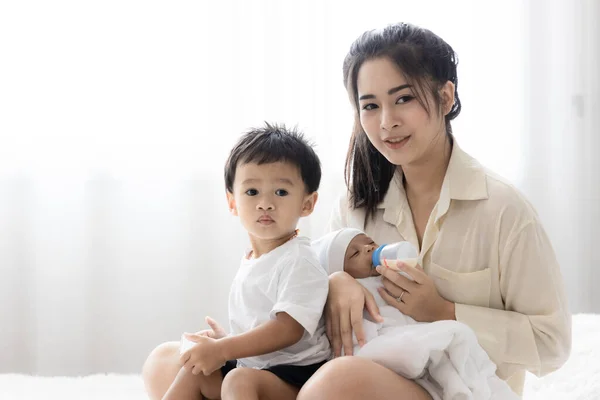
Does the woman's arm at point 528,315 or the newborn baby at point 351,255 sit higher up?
the newborn baby at point 351,255

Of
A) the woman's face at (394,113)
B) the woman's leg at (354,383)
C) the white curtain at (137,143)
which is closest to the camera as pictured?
the woman's leg at (354,383)

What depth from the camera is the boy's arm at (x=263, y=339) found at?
129 centimetres

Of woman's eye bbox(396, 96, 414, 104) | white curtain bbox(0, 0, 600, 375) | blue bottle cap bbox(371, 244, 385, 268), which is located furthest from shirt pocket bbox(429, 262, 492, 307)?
white curtain bbox(0, 0, 600, 375)

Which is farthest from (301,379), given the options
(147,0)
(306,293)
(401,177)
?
(147,0)

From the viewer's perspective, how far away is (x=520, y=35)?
288 centimetres

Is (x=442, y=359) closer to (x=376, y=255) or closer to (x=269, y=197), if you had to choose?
(x=376, y=255)

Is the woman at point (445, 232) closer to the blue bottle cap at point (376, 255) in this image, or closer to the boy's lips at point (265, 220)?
the blue bottle cap at point (376, 255)

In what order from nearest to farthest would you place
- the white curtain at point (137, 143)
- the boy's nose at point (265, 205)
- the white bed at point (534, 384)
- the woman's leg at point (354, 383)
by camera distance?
the woman's leg at point (354, 383), the boy's nose at point (265, 205), the white bed at point (534, 384), the white curtain at point (137, 143)

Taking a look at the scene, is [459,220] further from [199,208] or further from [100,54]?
[100,54]

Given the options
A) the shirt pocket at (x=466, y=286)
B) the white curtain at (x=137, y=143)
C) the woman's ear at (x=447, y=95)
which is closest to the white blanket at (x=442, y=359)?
the shirt pocket at (x=466, y=286)

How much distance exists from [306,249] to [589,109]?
2011mm

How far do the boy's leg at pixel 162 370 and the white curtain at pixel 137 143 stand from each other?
3.73ft

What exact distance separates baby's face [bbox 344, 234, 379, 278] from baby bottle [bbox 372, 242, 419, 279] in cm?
5

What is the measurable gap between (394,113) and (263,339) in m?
0.57
